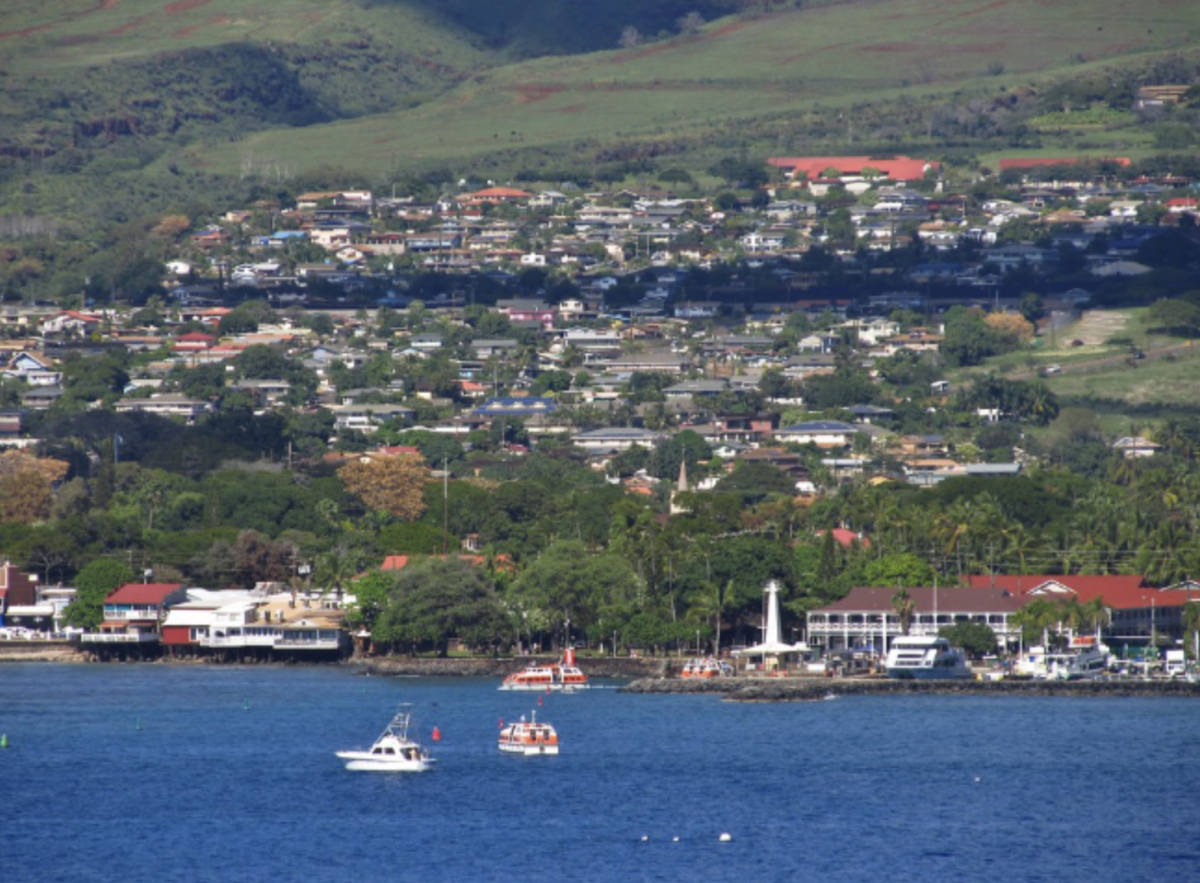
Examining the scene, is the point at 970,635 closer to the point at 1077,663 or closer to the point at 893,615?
the point at 893,615

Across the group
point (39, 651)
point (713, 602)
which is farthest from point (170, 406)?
point (713, 602)

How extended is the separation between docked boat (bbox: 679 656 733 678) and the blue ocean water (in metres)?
3.19

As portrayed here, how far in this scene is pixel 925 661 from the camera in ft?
266

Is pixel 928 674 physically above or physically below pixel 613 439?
below

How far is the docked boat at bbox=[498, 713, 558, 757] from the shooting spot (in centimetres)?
6588

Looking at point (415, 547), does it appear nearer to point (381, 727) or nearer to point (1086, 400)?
point (381, 727)

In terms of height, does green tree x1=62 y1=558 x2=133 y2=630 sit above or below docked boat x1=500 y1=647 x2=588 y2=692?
above

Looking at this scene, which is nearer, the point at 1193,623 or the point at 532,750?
the point at 532,750

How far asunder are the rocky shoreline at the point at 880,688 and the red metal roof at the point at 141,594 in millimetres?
24157

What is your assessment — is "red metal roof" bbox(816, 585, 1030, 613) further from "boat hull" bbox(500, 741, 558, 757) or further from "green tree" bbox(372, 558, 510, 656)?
"boat hull" bbox(500, 741, 558, 757)

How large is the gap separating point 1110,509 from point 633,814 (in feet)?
153

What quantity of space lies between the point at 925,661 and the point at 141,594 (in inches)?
1329

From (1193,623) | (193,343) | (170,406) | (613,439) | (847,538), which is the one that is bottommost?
(1193,623)

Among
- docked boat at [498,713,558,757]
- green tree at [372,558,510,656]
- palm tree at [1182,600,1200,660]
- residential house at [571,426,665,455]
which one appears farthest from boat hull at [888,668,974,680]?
residential house at [571,426,665,455]
